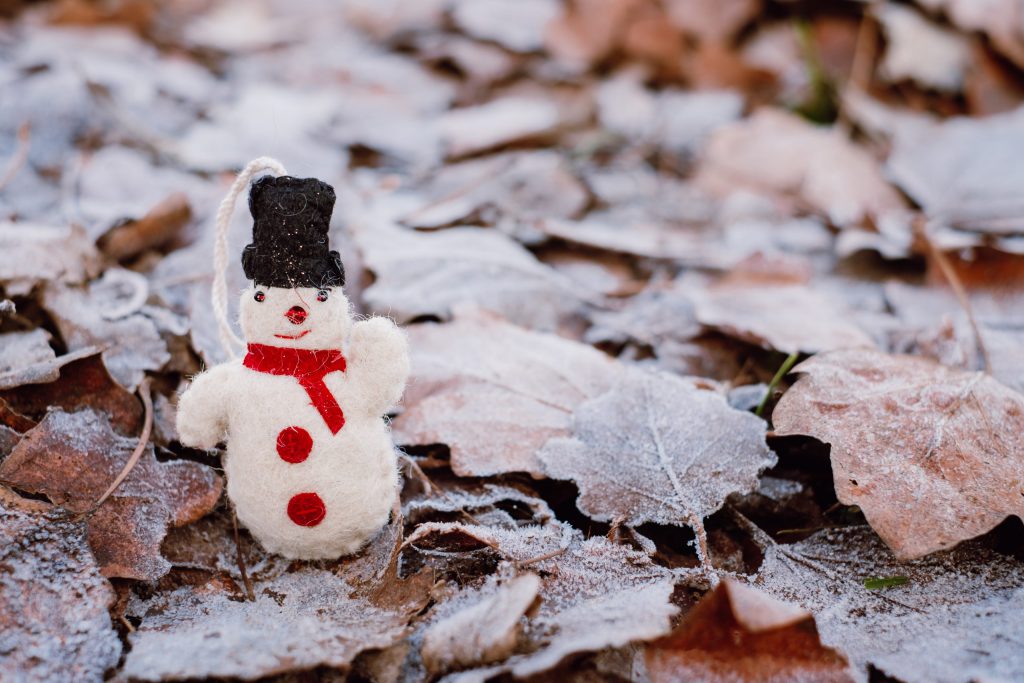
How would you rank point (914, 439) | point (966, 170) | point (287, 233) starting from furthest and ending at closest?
1. point (966, 170)
2. point (914, 439)
3. point (287, 233)

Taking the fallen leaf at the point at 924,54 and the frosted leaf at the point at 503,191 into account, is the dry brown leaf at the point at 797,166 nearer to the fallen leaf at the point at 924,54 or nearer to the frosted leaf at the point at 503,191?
the fallen leaf at the point at 924,54

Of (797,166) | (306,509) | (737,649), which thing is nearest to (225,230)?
(306,509)

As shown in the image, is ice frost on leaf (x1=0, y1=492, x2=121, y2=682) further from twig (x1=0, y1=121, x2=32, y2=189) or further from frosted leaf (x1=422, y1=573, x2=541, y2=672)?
twig (x1=0, y1=121, x2=32, y2=189)

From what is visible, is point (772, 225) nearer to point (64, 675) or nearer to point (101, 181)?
point (101, 181)

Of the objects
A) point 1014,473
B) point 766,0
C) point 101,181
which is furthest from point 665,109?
point 1014,473

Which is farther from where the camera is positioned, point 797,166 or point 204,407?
point 797,166

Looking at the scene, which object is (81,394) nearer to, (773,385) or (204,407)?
(204,407)
